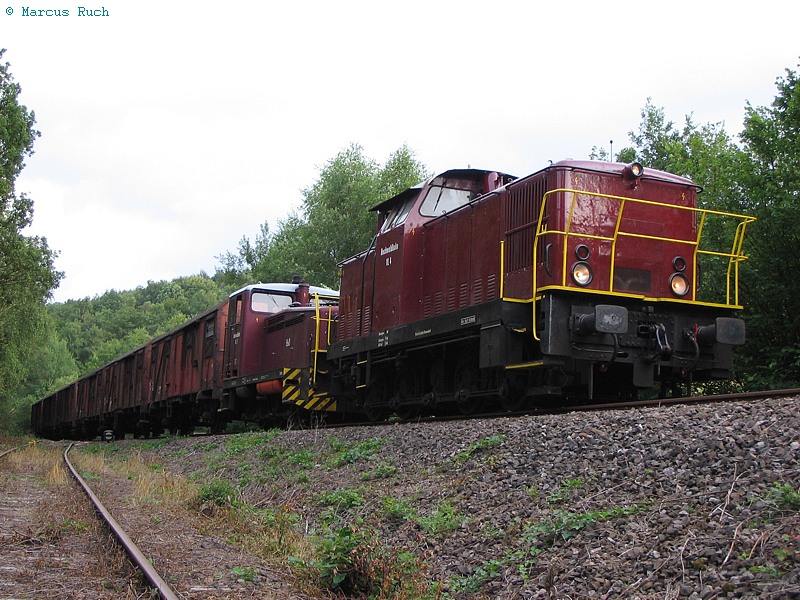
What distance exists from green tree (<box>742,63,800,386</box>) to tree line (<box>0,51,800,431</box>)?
0.07 feet

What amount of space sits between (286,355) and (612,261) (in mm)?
9183

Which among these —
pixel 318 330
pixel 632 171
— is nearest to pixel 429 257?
pixel 632 171

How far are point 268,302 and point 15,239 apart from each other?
12209 millimetres

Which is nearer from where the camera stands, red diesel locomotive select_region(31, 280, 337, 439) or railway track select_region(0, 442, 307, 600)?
railway track select_region(0, 442, 307, 600)

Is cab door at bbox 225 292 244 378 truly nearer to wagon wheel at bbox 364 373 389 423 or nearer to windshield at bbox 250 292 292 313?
windshield at bbox 250 292 292 313

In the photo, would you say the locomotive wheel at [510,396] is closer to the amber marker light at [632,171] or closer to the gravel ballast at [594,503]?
the gravel ballast at [594,503]

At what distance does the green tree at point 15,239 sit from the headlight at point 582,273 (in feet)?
61.2

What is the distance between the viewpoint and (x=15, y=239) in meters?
27.1

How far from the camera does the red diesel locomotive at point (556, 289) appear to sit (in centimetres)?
952

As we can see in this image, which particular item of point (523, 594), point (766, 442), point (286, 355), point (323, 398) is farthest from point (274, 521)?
point (286, 355)

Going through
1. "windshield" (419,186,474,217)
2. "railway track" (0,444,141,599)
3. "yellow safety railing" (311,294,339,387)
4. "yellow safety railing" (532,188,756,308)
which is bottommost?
"railway track" (0,444,141,599)

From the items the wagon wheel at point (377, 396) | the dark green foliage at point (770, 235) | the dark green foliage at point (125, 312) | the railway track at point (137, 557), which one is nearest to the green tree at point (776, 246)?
the dark green foliage at point (770, 235)

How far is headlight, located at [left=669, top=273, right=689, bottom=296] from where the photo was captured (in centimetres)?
1035

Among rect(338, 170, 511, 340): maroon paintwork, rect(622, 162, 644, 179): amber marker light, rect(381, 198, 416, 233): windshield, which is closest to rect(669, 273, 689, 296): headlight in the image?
rect(622, 162, 644, 179): amber marker light
